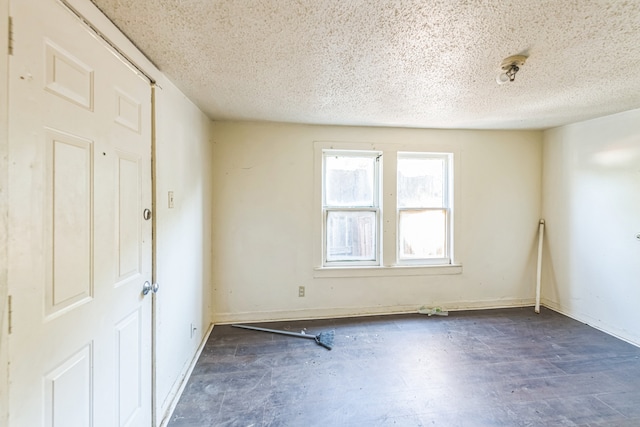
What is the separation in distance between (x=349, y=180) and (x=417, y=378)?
2.10 m

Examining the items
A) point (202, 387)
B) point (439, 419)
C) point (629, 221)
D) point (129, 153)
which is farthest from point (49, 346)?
point (629, 221)

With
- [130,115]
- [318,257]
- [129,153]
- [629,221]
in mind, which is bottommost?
[318,257]

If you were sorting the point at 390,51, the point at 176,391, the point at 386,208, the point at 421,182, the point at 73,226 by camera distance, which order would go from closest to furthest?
the point at 73,226 → the point at 390,51 → the point at 176,391 → the point at 386,208 → the point at 421,182

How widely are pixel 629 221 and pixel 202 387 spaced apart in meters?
4.14

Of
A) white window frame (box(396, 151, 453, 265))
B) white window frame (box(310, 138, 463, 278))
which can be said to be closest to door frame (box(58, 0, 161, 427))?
white window frame (box(310, 138, 463, 278))

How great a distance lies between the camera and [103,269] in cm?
117

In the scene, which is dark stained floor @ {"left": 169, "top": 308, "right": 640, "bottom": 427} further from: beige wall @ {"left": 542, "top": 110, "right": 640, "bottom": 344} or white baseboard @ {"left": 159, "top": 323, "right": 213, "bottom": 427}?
beige wall @ {"left": 542, "top": 110, "right": 640, "bottom": 344}

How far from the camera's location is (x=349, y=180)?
3287mm

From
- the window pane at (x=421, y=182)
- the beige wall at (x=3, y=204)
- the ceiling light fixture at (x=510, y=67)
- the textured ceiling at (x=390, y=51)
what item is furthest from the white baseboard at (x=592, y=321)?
the beige wall at (x=3, y=204)

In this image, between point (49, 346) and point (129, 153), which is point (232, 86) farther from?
point (49, 346)

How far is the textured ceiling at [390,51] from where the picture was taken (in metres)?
1.19

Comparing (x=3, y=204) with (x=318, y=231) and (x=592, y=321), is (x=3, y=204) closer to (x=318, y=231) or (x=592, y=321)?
(x=318, y=231)

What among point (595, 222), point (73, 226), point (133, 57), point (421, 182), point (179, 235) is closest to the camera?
point (73, 226)

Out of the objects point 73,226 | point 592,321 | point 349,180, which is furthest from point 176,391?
point 592,321
